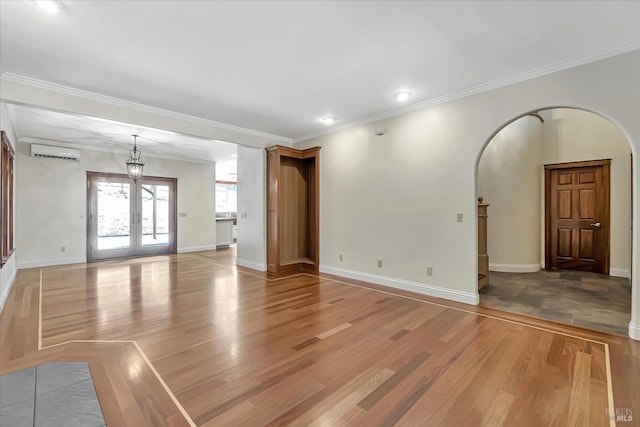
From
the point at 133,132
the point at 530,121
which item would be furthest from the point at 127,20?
the point at 530,121

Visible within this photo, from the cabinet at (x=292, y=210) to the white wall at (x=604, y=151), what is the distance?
16.2ft

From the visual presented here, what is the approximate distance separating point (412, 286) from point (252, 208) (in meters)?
3.64

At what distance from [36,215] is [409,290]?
7886 mm

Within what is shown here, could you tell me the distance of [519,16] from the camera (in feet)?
7.75

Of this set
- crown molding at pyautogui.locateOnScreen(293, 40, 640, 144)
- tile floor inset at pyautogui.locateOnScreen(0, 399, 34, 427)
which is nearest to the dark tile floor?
crown molding at pyautogui.locateOnScreen(293, 40, 640, 144)

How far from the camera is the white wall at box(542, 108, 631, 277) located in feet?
17.0

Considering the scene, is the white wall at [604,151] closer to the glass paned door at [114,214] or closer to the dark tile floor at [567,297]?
the dark tile floor at [567,297]

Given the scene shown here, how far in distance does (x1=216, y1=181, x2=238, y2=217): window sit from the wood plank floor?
7648 millimetres

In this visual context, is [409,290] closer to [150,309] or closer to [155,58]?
[150,309]

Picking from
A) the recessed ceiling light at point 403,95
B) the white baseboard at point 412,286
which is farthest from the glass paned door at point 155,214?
the recessed ceiling light at point 403,95

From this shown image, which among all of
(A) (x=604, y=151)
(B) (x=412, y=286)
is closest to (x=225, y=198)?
(B) (x=412, y=286)

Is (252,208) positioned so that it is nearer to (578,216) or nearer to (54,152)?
(54,152)

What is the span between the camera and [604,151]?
544 centimetres

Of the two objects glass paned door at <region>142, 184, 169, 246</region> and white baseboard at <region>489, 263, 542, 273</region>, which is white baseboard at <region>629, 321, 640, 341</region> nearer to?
white baseboard at <region>489, 263, 542, 273</region>
